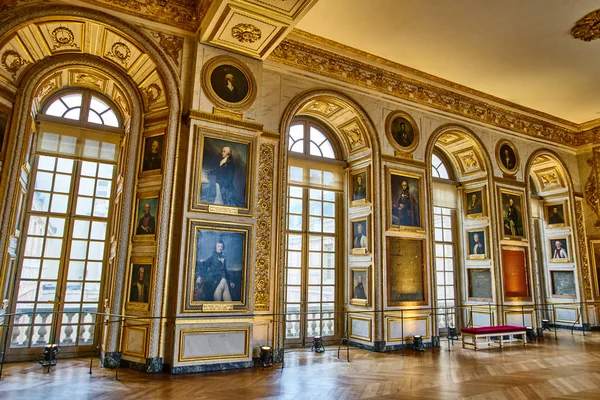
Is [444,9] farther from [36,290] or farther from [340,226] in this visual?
[36,290]

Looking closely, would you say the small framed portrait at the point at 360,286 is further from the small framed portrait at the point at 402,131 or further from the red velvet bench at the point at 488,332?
the small framed portrait at the point at 402,131

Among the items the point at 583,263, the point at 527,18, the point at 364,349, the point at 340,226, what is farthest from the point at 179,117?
the point at 583,263

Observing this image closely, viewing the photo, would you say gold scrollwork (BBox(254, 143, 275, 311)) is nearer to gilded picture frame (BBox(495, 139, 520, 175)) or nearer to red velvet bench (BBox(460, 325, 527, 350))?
red velvet bench (BBox(460, 325, 527, 350))

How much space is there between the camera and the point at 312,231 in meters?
10.3

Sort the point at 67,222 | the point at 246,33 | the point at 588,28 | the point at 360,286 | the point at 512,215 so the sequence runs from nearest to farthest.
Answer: the point at 246,33 < the point at 67,222 < the point at 588,28 < the point at 360,286 < the point at 512,215

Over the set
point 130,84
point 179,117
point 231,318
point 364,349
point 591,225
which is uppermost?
point 130,84

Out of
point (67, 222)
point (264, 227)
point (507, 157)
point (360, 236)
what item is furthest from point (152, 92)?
point (507, 157)

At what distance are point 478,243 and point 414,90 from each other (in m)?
4.88

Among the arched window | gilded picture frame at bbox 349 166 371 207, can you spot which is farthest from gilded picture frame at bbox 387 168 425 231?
the arched window

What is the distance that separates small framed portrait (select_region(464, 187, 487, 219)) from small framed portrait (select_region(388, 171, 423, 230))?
285cm

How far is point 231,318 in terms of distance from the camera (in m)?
7.23

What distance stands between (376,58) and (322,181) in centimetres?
329

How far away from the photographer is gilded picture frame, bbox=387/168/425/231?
9.93m

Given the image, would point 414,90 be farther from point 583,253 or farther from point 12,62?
point 12,62
